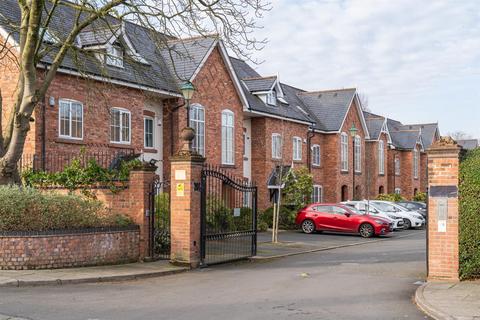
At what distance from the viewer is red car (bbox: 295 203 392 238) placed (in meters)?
26.6

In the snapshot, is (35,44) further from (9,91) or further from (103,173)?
(9,91)

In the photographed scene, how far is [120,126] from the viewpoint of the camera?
74.3 feet

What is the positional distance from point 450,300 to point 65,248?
834 centimetres

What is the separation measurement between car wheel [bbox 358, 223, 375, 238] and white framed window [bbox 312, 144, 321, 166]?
12172 mm

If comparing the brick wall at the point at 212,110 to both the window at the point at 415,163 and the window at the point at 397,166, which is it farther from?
the window at the point at 415,163

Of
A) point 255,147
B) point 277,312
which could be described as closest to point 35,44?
point 277,312

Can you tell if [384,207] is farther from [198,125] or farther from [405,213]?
[198,125]

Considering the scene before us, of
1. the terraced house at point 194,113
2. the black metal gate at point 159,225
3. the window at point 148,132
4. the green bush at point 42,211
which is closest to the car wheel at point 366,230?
the terraced house at point 194,113

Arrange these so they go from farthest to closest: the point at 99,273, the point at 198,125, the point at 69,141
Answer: the point at 198,125 → the point at 69,141 → the point at 99,273

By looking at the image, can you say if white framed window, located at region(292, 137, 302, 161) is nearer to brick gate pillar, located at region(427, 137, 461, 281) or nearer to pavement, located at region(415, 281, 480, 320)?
brick gate pillar, located at region(427, 137, 461, 281)

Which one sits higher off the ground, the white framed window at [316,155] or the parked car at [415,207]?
the white framed window at [316,155]

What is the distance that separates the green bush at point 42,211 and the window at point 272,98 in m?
20.7

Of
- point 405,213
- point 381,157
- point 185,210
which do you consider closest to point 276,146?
point 405,213

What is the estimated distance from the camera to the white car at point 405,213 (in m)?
33.3
